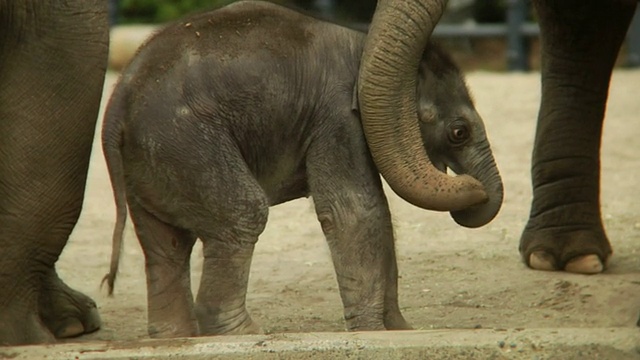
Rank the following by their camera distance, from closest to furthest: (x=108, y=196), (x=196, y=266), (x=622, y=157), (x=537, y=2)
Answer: (x=537, y=2)
(x=196, y=266)
(x=108, y=196)
(x=622, y=157)

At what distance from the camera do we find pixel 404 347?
12.7 feet

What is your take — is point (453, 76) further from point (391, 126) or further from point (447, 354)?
point (447, 354)

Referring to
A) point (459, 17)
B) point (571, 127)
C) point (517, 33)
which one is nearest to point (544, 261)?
point (571, 127)

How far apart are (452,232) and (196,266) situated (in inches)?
47.6

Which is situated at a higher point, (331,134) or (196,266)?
(331,134)

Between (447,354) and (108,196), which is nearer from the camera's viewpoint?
(447,354)

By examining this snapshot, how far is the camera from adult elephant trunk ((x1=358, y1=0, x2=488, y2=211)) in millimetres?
4336

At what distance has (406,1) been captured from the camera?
4.33 m

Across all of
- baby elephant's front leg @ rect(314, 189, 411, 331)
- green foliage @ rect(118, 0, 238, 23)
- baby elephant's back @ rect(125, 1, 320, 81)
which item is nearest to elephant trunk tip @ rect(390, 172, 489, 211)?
baby elephant's front leg @ rect(314, 189, 411, 331)

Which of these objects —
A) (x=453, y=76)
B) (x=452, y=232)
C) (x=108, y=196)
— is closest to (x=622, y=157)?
(x=452, y=232)

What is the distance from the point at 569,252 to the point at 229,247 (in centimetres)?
190

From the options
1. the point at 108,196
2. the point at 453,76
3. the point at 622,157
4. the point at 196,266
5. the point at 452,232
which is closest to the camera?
the point at 453,76

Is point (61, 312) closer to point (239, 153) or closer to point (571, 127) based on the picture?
point (239, 153)

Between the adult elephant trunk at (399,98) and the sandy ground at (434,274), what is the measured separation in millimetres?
752
